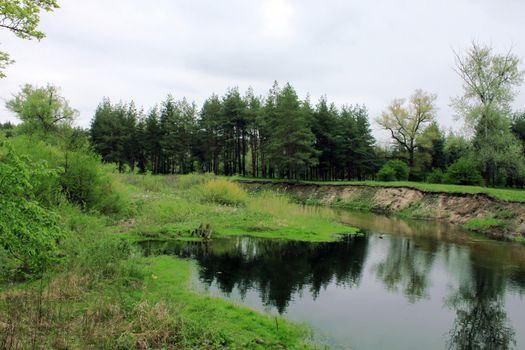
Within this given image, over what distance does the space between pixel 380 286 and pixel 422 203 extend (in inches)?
895

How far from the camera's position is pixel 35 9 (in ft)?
27.8

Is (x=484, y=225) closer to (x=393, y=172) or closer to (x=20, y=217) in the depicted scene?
(x=393, y=172)

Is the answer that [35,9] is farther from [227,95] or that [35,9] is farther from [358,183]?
[227,95]

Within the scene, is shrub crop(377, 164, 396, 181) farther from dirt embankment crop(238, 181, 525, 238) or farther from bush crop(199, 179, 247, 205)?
bush crop(199, 179, 247, 205)

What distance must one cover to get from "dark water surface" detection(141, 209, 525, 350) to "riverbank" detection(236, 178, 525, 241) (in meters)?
4.81

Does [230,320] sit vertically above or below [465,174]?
below

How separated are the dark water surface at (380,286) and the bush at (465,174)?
63.2 feet

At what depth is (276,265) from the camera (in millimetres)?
14836

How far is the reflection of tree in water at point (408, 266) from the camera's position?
1321cm

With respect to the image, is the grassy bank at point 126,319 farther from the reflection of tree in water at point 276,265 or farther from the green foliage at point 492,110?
the green foliage at point 492,110

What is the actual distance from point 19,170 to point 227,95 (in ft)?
196

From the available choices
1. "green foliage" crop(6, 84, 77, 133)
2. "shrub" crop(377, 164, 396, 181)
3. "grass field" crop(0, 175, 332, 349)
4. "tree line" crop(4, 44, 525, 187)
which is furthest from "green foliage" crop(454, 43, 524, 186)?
"green foliage" crop(6, 84, 77, 133)

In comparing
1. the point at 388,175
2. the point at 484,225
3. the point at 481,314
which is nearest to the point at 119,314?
the point at 481,314

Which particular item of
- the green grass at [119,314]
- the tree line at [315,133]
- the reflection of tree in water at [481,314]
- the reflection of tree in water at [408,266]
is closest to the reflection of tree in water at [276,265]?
the reflection of tree in water at [408,266]
